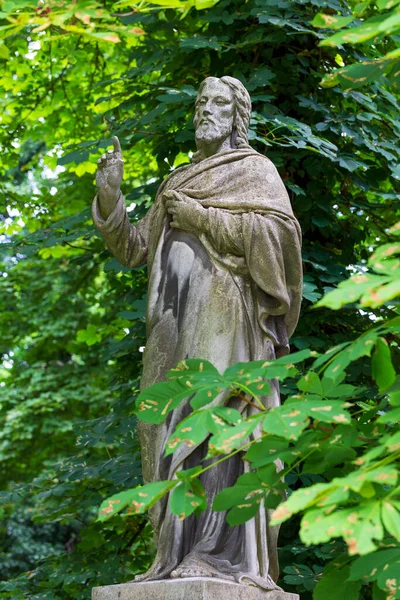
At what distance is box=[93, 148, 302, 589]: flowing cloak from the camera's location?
4898mm

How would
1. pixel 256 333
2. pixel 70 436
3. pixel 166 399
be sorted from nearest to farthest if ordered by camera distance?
pixel 166 399 → pixel 256 333 → pixel 70 436

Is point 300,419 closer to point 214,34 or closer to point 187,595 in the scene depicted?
point 187,595

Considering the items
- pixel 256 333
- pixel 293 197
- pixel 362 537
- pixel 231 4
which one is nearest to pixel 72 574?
pixel 293 197

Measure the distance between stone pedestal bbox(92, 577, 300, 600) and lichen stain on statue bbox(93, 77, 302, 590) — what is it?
0.09 metres

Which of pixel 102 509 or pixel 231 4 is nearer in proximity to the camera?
pixel 102 509

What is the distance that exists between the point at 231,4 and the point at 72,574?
4.99m

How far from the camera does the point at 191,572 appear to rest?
4.59m

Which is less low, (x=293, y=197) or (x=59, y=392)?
(x=293, y=197)

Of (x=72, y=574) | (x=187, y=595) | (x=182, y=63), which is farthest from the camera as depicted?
(x=182, y=63)

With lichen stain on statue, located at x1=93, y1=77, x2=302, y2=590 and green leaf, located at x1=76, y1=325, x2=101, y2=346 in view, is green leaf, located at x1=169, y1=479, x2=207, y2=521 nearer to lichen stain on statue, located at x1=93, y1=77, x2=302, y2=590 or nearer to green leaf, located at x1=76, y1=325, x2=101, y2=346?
lichen stain on statue, located at x1=93, y1=77, x2=302, y2=590

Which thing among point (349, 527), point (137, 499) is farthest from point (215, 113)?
point (349, 527)

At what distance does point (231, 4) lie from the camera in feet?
30.5

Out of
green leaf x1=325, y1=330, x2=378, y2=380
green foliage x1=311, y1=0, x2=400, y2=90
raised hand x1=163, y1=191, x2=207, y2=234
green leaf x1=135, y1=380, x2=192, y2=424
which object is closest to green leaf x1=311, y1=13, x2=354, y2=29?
green foliage x1=311, y1=0, x2=400, y2=90

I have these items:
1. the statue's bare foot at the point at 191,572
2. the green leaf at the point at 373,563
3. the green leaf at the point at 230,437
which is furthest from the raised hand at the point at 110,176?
the green leaf at the point at 373,563
